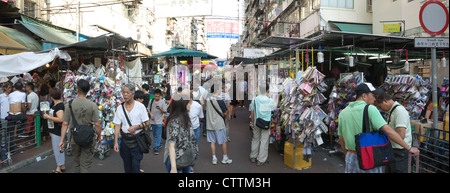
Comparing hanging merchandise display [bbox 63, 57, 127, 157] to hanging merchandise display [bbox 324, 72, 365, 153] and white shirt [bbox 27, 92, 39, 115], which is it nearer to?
white shirt [bbox 27, 92, 39, 115]

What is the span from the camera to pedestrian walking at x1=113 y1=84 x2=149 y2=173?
4121 mm

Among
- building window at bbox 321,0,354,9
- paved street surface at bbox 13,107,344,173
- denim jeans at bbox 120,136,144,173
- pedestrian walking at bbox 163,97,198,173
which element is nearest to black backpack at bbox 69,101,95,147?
denim jeans at bbox 120,136,144,173

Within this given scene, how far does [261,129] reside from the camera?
246 inches

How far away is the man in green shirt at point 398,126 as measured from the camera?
12.5 feet

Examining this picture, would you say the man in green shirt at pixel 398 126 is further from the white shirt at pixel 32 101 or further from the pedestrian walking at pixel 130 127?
the white shirt at pixel 32 101

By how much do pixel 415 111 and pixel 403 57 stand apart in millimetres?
3862

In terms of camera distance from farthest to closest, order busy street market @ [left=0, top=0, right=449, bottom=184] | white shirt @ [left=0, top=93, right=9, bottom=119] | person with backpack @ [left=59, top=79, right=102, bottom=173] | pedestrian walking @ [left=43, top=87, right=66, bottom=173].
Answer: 1. white shirt @ [left=0, top=93, right=9, bottom=119]
2. pedestrian walking @ [left=43, top=87, right=66, bottom=173]
3. person with backpack @ [left=59, top=79, right=102, bottom=173]
4. busy street market @ [left=0, top=0, right=449, bottom=184]

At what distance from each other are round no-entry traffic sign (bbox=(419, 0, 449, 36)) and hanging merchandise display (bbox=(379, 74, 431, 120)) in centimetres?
317

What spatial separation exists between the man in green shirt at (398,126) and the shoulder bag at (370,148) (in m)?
0.65

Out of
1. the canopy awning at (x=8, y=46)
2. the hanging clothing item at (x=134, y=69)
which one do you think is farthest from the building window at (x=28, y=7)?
the hanging clothing item at (x=134, y=69)

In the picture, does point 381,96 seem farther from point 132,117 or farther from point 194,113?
point 132,117

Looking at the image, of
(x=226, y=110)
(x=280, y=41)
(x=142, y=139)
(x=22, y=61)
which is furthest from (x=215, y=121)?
(x=22, y=61)
